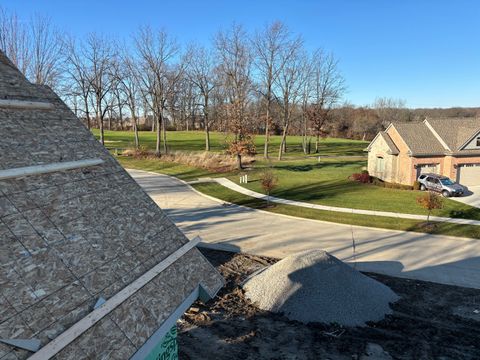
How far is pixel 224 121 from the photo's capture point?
37.5 meters

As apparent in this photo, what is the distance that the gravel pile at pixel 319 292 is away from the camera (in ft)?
35.1

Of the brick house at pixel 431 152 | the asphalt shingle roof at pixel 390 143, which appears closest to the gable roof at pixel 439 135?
the brick house at pixel 431 152

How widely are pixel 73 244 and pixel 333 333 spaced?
25.1 ft

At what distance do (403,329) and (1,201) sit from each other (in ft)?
33.3

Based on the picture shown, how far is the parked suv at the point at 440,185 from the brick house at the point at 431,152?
1.54m

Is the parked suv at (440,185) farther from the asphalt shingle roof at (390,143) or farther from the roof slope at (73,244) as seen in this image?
the roof slope at (73,244)

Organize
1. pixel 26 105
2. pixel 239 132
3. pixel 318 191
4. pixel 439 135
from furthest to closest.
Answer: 1. pixel 239 132
2. pixel 439 135
3. pixel 318 191
4. pixel 26 105

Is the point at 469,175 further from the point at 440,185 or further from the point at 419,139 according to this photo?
the point at 440,185

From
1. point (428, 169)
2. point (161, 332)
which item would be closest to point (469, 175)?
point (428, 169)

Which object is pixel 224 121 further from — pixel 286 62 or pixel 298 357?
pixel 298 357

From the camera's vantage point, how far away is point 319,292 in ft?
36.8

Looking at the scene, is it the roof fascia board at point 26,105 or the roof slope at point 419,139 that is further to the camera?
the roof slope at point 419,139

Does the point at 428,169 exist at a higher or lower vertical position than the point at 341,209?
higher

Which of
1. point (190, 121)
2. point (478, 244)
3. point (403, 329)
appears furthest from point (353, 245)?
point (190, 121)
